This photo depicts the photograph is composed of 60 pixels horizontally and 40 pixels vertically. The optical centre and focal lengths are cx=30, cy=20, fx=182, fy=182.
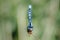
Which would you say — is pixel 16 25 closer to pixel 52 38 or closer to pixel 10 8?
pixel 10 8

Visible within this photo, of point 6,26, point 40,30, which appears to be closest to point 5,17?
point 6,26

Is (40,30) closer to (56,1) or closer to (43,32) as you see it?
(43,32)

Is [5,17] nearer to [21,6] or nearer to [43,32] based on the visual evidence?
[21,6]

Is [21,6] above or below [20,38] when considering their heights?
above

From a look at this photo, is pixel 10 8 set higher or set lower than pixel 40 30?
higher

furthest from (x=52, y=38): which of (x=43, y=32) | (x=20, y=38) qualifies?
(x=20, y=38)
